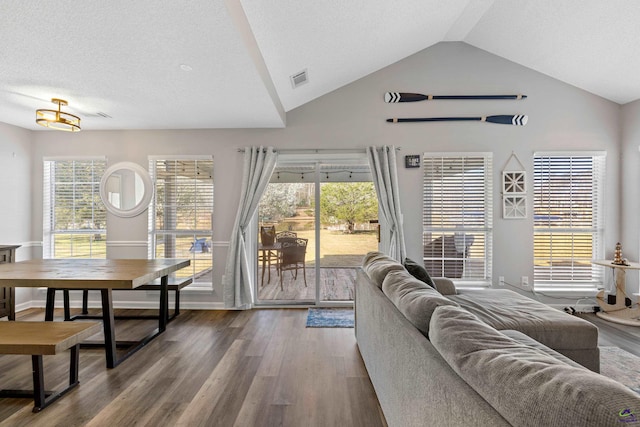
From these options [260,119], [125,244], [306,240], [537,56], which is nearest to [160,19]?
[260,119]

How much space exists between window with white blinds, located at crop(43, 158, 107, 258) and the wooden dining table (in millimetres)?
1016

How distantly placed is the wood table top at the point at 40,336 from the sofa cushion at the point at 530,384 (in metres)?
2.22

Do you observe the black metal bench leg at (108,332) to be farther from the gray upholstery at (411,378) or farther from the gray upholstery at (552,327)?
the gray upholstery at (552,327)

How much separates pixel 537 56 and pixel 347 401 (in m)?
4.30

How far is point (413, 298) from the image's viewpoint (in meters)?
1.55

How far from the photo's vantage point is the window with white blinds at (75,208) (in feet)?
14.0

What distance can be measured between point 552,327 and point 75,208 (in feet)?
17.9

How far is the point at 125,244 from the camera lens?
4172 millimetres

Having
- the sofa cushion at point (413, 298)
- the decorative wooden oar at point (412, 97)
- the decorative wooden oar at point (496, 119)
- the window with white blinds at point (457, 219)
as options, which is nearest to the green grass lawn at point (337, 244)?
the window with white blinds at point (457, 219)

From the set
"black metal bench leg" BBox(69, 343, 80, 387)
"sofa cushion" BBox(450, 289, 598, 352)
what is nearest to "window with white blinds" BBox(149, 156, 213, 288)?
"black metal bench leg" BBox(69, 343, 80, 387)

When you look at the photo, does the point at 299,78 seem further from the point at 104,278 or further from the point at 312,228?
the point at 104,278

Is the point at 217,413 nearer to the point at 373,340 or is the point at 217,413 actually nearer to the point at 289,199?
the point at 373,340

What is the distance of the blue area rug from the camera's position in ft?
11.4

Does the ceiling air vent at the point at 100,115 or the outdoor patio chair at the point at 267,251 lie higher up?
the ceiling air vent at the point at 100,115
